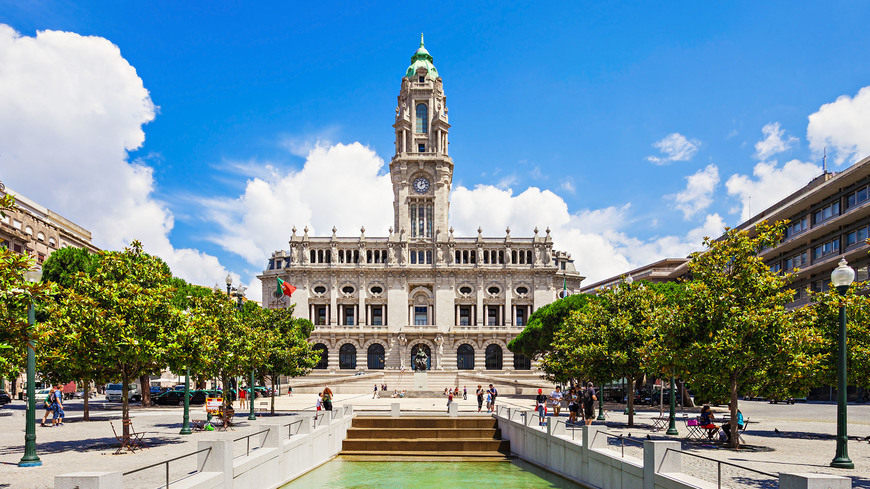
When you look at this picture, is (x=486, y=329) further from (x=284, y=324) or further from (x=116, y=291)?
(x=116, y=291)

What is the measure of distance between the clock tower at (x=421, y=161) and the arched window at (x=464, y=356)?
17922 millimetres

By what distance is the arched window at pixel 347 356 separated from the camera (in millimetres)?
102062

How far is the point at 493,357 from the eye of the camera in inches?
4050

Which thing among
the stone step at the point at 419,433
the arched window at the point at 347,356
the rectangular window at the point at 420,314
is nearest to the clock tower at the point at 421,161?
the rectangular window at the point at 420,314

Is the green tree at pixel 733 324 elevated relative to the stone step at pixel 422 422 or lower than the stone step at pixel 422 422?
elevated

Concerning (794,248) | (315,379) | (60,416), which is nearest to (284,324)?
(60,416)

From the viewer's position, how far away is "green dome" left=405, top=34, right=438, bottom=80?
4564 inches

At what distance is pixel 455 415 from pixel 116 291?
19.6 metres

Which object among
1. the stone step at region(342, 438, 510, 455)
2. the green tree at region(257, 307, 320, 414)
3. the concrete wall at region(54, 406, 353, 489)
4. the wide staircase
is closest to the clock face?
the green tree at region(257, 307, 320, 414)

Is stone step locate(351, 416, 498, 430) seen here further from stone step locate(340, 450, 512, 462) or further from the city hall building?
the city hall building

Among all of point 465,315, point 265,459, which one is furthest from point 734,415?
point 465,315

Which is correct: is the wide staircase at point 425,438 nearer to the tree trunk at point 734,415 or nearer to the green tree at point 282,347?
the green tree at point 282,347

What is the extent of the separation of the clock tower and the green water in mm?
78481

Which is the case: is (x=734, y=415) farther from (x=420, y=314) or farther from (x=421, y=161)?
(x=421, y=161)
